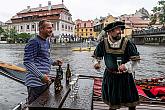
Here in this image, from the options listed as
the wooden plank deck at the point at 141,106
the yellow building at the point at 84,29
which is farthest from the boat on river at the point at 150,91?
Answer: the yellow building at the point at 84,29

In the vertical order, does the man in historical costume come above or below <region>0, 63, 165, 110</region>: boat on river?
above

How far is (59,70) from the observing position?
520 centimetres

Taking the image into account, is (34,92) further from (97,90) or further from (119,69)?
(97,90)

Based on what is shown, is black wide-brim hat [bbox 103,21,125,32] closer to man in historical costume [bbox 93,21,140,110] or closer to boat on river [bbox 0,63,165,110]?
man in historical costume [bbox 93,21,140,110]

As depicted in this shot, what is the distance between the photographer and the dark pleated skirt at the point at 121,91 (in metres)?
4.50

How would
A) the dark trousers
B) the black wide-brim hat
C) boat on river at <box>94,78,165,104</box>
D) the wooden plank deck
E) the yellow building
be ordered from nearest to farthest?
1. the black wide-brim hat
2. the dark trousers
3. the wooden plank deck
4. boat on river at <box>94,78,165,104</box>
5. the yellow building

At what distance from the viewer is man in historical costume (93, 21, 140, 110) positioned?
4508 mm

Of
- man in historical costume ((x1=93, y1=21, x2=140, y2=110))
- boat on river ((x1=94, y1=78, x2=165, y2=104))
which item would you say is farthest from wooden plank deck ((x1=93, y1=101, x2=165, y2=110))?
man in historical costume ((x1=93, y1=21, x2=140, y2=110))

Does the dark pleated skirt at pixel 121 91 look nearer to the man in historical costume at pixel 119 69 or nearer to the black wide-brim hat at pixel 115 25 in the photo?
the man in historical costume at pixel 119 69

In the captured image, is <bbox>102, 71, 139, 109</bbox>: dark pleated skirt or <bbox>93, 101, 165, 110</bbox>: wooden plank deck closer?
<bbox>102, 71, 139, 109</bbox>: dark pleated skirt

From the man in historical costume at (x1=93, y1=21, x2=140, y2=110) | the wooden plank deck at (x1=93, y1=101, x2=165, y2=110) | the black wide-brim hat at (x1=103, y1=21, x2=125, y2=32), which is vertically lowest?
the wooden plank deck at (x1=93, y1=101, x2=165, y2=110)

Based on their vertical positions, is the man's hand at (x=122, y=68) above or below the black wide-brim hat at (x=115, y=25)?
below

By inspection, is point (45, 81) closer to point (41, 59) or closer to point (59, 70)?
point (41, 59)

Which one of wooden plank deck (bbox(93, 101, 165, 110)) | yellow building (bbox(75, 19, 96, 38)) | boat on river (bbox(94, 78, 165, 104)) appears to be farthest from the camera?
yellow building (bbox(75, 19, 96, 38))
